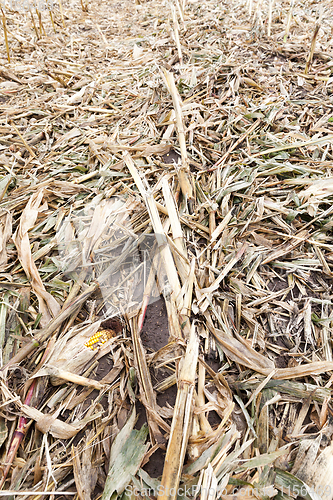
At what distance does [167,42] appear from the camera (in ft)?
11.7

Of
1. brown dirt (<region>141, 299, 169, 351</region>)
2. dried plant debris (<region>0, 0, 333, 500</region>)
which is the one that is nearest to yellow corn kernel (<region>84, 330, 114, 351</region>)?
dried plant debris (<region>0, 0, 333, 500</region>)

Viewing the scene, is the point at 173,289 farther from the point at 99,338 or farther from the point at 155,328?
the point at 99,338

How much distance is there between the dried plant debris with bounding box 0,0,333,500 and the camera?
1.06m

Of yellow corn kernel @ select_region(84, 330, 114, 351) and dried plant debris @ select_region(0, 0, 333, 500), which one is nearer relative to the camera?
dried plant debris @ select_region(0, 0, 333, 500)

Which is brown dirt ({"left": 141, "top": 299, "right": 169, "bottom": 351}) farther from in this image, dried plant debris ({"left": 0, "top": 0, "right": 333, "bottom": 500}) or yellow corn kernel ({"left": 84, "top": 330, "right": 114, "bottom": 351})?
yellow corn kernel ({"left": 84, "top": 330, "right": 114, "bottom": 351})

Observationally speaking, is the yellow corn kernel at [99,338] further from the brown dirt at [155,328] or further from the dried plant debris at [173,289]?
the brown dirt at [155,328]

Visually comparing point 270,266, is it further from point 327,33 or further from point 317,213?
point 327,33

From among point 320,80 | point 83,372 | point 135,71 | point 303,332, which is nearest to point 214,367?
point 303,332

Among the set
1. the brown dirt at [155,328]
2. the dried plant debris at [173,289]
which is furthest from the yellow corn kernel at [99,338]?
the brown dirt at [155,328]

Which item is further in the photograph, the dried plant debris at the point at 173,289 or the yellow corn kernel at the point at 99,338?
the yellow corn kernel at the point at 99,338

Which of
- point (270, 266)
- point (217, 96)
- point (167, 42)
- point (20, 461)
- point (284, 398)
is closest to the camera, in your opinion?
point (20, 461)

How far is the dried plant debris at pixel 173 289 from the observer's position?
1.06 meters

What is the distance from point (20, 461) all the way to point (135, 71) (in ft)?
11.2

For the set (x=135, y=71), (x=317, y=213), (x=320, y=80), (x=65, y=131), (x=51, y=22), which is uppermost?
(x=51, y=22)
